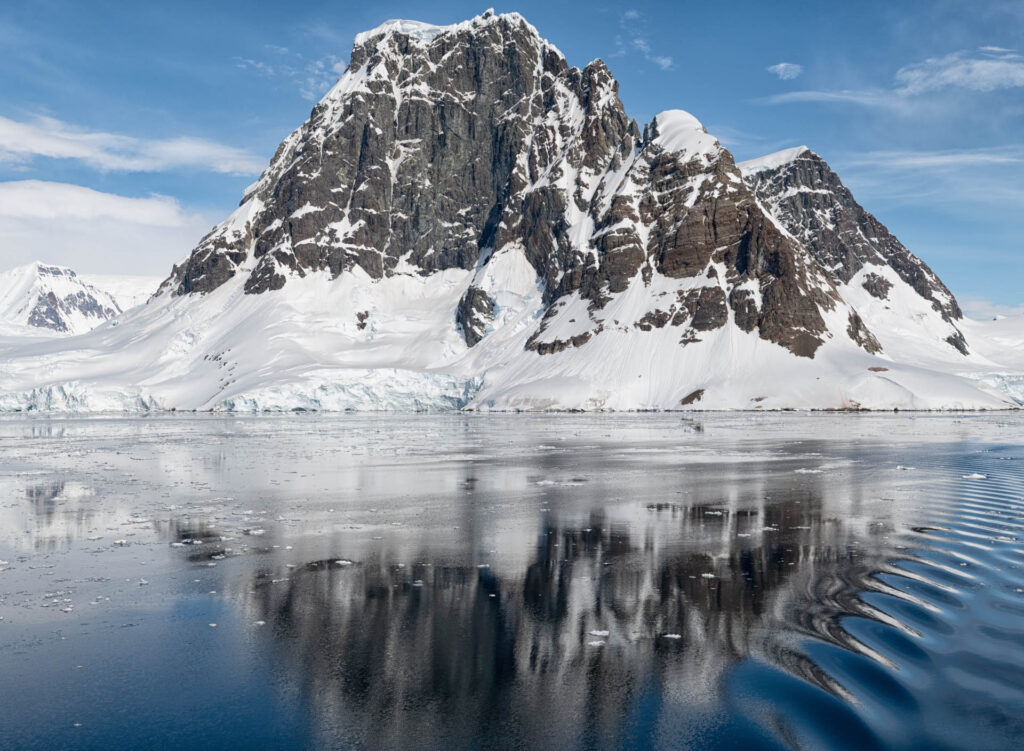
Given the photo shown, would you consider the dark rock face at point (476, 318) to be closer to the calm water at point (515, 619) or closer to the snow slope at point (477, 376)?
the snow slope at point (477, 376)

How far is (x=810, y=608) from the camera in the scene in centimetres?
1271

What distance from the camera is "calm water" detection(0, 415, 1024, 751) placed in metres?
8.54

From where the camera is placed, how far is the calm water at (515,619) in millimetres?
8539

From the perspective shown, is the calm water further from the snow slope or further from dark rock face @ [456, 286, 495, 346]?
dark rock face @ [456, 286, 495, 346]

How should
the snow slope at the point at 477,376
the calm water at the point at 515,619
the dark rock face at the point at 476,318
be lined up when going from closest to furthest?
1. the calm water at the point at 515,619
2. the snow slope at the point at 477,376
3. the dark rock face at the point at 476,318

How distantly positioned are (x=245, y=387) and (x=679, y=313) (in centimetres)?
9665

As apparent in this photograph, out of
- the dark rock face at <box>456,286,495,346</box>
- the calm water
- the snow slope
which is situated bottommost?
the calm water

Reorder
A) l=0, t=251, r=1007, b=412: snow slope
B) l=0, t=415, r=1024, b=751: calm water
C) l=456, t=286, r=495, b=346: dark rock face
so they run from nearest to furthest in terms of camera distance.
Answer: l=0, t=415, r=1024, b=751: calm water, l=0, t=251, r=1007, b=412: snow slope, l=456, t=286, r=495, b=346: dark rock face

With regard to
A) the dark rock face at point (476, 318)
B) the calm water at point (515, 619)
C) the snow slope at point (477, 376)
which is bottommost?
the calm water at point (515, 619)

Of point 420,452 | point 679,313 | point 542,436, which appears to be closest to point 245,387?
point 679,313

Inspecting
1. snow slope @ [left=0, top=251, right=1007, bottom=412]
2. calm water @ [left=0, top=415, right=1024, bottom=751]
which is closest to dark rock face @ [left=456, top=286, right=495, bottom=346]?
snow slope @ [left=0, top=251, right=1007, bottom=412]

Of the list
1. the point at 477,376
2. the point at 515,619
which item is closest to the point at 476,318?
the point at 477,376

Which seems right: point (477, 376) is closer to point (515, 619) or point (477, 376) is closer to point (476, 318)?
point (476, 318)

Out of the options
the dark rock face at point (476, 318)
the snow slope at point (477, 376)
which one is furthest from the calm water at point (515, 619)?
the dark rock face at point (476, 318)
